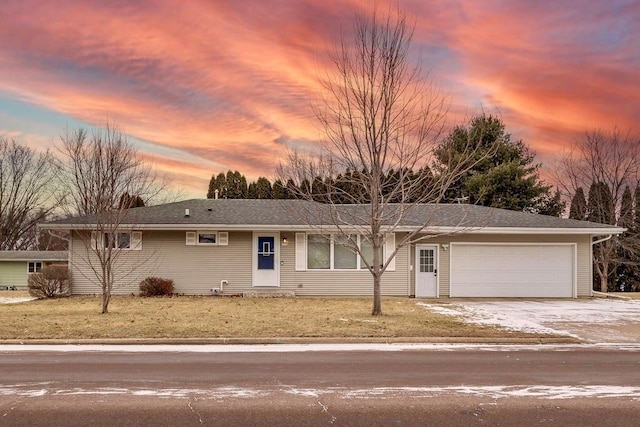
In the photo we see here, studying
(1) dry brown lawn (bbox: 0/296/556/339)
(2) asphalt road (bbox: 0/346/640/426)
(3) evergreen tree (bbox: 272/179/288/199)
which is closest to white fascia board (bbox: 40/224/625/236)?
(1) dry brown lawn (bbox: 0/296/556/339)

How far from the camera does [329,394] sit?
22.4ft

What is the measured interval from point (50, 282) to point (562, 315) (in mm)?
18045

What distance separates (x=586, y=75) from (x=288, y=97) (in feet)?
35.8

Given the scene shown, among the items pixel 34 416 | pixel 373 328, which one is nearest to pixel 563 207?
pixel 373 328

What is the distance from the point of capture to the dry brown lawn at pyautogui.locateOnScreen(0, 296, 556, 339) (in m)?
11.7

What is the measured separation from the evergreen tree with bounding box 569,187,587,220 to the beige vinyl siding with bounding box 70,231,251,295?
26.8 metres

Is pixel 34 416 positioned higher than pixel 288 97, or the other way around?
pixel 288 97

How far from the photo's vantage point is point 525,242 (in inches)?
843

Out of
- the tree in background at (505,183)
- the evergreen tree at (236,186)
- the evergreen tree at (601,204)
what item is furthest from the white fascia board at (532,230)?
the evergreen tree at (236,186)

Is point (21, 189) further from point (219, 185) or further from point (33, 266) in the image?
point (219, 185)

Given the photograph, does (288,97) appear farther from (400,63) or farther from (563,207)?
(563,207)

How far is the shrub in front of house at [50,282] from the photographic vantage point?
20.5 m

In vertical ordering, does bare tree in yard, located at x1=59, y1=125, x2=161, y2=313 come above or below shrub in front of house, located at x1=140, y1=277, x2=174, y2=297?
above

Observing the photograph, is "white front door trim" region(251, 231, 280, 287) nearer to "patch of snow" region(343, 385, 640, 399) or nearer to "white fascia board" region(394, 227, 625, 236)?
"white fascia board" region(394, 227, 625, 236)
